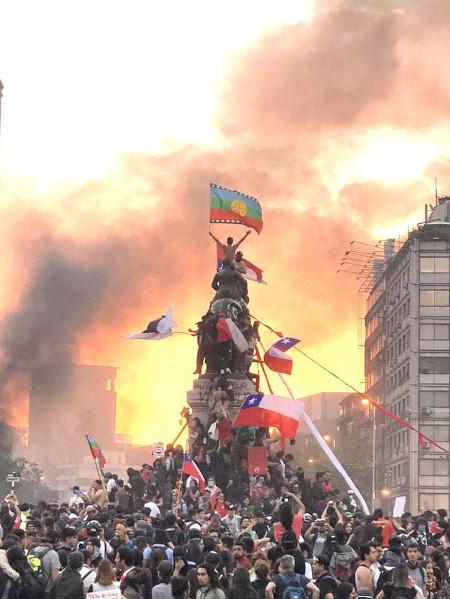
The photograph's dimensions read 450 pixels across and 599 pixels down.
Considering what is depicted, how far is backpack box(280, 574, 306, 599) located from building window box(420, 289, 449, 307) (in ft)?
295

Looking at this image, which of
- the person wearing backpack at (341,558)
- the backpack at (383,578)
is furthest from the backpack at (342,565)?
the backpack at (383,578)

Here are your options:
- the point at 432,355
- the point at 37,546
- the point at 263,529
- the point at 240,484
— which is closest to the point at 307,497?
the point at 240,484

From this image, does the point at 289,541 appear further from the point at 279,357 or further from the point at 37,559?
the point at 279,357

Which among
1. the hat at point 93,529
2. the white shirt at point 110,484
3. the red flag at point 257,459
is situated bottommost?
the hat at point 93,529

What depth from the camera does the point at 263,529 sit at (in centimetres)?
2683

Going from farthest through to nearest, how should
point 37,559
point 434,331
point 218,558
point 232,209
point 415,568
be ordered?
point 434,331
point 232,209
point 415,568
point 37,559
point 218,558

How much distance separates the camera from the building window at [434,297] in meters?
108

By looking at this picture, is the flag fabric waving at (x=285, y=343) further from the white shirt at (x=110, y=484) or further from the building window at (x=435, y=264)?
the building window at (x=435, y=264)

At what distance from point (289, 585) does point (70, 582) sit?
2.69 meters

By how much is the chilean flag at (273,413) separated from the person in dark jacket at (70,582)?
22.9 m

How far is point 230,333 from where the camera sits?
4900cm

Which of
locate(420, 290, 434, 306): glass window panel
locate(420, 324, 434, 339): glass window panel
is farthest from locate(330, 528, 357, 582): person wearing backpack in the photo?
locate(420, 324, 434, 339): glass window panel

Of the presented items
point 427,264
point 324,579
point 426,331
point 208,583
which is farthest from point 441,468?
point 208,583

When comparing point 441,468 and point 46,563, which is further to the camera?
point 441,468
